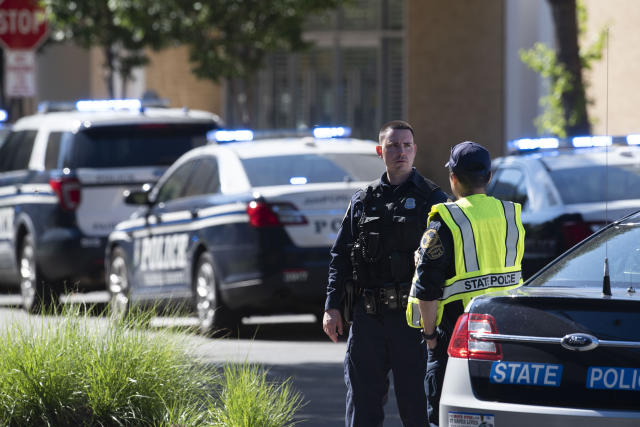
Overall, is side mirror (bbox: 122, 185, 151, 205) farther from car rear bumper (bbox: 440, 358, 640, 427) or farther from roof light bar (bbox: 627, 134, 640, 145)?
car rear bumper (bbox: 440, 358, 640, 427)

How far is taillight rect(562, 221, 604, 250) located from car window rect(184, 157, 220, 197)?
303 centimetres

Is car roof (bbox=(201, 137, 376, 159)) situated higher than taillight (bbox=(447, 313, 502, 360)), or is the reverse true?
car roof (bbox=(201, 137, 376, 159))

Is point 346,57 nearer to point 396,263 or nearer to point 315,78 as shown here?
point 315,78

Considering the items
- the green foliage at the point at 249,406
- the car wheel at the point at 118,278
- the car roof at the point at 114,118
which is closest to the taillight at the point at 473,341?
the green foliage at the point at 249,406

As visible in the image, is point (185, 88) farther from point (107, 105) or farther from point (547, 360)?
point (547, 360)

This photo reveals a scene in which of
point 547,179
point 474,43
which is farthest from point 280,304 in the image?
point 474,43

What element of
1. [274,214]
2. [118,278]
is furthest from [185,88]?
[274,214]

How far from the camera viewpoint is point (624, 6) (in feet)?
68.7

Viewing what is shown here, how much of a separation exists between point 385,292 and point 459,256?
24.6 inches

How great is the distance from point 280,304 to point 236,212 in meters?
0.81

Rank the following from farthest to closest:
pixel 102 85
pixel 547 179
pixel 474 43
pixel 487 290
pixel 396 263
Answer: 1. pixel 102 85
2. pixel 474 43
3. pixel 547 179
4. pixel 396 263
5. pixel 487 290

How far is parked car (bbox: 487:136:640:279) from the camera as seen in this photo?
35.0 ft

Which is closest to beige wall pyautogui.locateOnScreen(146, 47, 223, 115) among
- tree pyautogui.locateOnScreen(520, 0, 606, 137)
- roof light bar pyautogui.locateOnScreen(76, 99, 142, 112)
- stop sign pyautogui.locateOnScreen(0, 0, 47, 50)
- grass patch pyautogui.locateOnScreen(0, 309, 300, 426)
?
stop sign pyautogui.locateOnScreen(0, 0, 47, 50)

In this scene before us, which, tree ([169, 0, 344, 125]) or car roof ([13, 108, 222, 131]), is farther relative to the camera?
tree ([169, 0, 344, 125])
